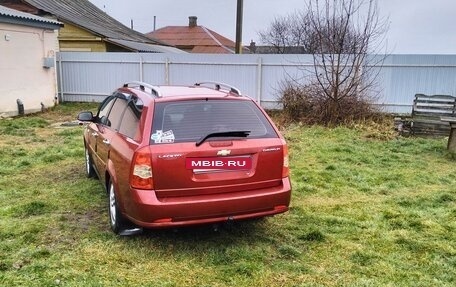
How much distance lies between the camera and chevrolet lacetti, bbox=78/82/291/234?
3.60 m

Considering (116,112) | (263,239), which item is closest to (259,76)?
(116,112)

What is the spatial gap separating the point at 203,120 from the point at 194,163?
0.48 metres

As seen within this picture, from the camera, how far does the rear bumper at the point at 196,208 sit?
11.7 feet

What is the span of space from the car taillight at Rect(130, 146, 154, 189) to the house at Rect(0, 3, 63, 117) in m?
10.8

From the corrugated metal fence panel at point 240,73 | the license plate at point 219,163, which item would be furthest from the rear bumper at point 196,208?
the corrugated metal fence panel at point 240,73

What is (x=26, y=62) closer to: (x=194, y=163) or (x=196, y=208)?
(x=194, y=163)

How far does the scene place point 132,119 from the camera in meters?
4.18

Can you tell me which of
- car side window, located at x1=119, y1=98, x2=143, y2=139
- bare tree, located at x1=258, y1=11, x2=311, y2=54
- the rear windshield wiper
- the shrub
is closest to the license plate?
the rear windshield wiper

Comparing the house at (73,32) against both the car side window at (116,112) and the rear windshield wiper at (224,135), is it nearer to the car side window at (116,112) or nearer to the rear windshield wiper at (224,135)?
the car side window at (116,112)

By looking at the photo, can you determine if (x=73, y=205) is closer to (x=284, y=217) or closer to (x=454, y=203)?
(x=284, y=217)

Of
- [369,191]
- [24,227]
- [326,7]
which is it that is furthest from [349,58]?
[24,227]

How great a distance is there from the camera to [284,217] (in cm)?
477

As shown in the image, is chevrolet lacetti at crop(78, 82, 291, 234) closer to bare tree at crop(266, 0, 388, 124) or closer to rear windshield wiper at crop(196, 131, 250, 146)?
rear windshield wiper at crop(196, 131, 250, 146)

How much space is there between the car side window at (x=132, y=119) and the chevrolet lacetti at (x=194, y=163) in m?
Result: 0.02
